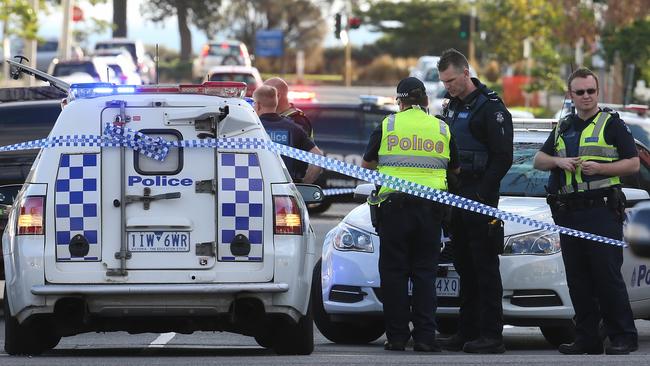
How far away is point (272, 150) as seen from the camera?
29.0 feet

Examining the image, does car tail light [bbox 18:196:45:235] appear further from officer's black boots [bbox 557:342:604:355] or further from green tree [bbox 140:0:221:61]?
green tree [bbox 140:0:221:61]

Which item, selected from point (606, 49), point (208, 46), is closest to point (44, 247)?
point (606, 49)

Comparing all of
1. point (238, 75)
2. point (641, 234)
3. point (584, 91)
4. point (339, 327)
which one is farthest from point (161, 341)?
point (238, 75)

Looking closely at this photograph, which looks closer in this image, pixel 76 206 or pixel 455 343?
pixel 76 206

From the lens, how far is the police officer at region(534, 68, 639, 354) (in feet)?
31.5

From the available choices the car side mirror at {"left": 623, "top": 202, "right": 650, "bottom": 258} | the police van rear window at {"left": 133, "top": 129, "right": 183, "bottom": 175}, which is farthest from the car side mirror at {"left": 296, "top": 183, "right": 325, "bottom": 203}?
the car side mirror at {"left": 623, "top": 202, "right": 650, "bottom": 258}

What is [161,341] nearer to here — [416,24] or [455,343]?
[455,343]

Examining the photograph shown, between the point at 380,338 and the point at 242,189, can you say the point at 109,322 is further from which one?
the point at 380,338

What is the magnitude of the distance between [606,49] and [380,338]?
3138 centimetres

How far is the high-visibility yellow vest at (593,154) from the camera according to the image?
9.61 m

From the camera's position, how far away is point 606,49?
41750 millimetres

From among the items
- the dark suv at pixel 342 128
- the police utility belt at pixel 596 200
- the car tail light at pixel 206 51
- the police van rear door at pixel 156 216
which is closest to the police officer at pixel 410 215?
the police utility belt at pixel 596 200

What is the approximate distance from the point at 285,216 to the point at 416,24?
269 ft

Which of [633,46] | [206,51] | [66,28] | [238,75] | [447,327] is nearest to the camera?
[447,327]
